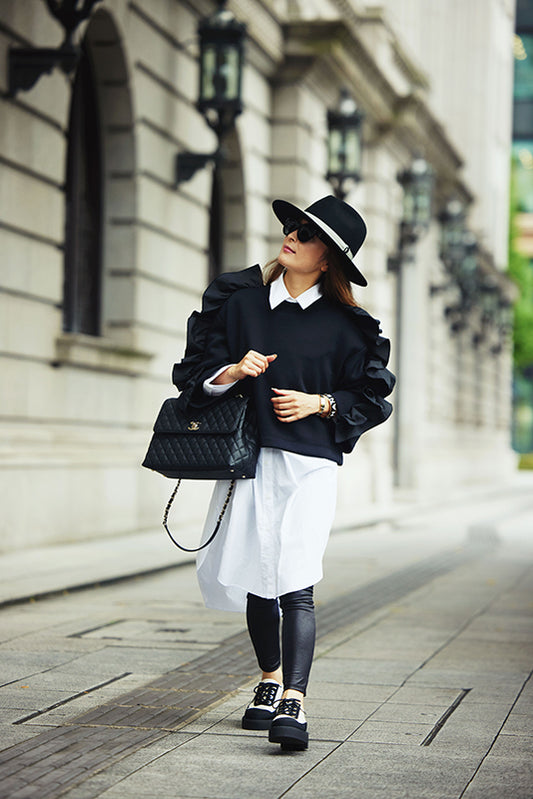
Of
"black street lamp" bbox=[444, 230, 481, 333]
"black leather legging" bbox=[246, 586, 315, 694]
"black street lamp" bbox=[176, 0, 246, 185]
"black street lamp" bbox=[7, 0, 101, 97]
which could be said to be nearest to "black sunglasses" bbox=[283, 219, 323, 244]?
"black leather legging" bbox=[246, 586, 315, 694]

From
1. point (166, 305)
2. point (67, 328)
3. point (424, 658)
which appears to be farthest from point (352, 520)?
point (424, 658)

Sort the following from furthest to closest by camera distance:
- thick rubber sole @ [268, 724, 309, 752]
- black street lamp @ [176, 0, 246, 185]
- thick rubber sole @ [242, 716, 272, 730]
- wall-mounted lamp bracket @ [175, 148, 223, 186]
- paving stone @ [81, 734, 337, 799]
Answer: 1. wall-mounted lamp bracket @ [175, 148, 223, 186]
2. black street lamp @ [176, 0, 246, 185]
3. thick rubber sole @ [242, 716, 272, 730]
4. thick rubber sole @ [268, 724, 309, 752]
5. paving stone @ [81, 734, 337, 799]

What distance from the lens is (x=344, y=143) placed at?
60.8 feet

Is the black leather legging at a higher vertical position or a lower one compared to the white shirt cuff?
lower

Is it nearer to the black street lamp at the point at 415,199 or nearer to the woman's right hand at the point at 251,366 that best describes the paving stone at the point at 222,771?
the woman's right hand at the point at 251,366

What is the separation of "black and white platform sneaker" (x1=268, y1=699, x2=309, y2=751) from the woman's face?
157 centimetres

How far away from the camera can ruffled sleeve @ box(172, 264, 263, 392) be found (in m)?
5.34

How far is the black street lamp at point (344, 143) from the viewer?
18500 millimetres

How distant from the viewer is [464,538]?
16.4 m

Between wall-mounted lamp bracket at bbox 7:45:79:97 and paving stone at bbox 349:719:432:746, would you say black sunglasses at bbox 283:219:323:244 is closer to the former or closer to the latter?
paving stone at bbox 349:719:432:746

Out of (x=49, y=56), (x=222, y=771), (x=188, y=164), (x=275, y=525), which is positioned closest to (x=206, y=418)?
(x=275, y=525)

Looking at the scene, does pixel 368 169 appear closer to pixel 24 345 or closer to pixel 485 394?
pixel 24 345

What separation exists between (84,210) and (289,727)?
1032cm

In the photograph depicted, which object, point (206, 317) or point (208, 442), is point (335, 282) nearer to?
point (206, 317)
